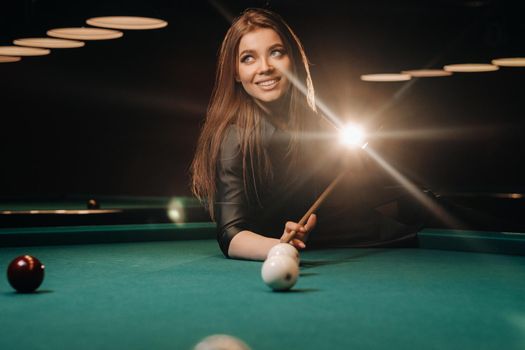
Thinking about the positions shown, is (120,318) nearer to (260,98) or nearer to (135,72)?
(260,98)

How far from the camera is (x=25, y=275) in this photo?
305 centimetres

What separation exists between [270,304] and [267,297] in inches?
6.4

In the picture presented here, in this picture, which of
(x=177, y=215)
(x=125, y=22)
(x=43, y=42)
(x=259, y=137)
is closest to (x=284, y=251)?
(x=259, y=137)

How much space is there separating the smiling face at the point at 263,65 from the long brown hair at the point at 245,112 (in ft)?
0.13

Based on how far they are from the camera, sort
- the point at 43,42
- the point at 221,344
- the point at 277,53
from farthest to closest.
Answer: the point at 43,42, the point at 277,53, the point at 221,344

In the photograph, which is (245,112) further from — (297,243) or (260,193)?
(297,243)

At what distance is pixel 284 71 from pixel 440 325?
2450 mm

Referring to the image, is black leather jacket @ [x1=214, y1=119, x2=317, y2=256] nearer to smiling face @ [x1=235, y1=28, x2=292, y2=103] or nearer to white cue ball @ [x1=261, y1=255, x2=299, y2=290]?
smiling face @ [x1=235, y1=28, x2=292, y2=103]

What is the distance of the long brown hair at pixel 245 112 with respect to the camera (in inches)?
173

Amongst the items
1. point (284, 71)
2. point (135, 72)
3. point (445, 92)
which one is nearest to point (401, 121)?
point (445, 92)

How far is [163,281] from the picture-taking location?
3396mm

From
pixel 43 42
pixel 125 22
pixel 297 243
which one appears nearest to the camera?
pixel 297 243

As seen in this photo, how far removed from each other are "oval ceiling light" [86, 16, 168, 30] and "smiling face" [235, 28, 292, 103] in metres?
1.25

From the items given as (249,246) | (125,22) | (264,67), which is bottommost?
(249,246)
